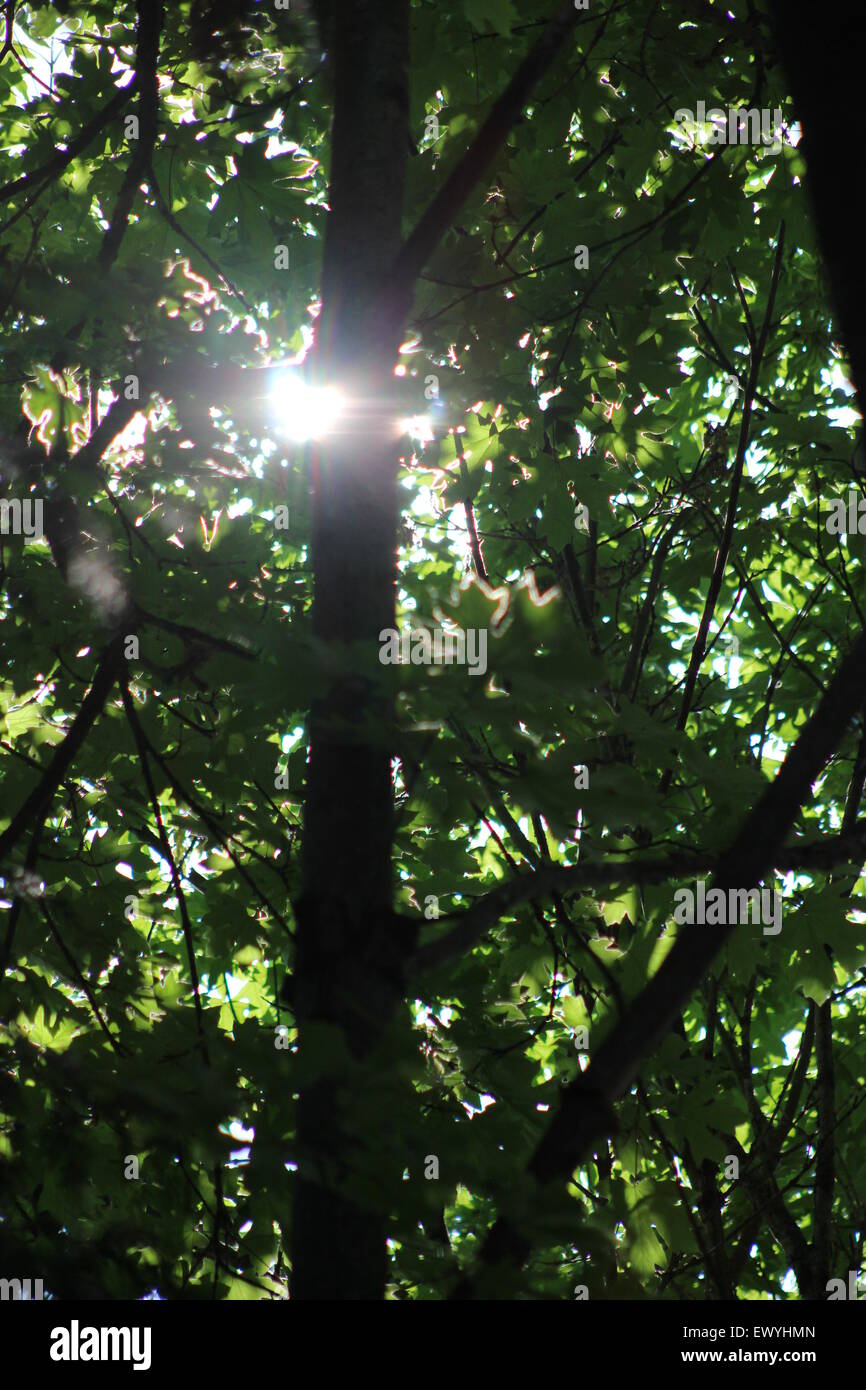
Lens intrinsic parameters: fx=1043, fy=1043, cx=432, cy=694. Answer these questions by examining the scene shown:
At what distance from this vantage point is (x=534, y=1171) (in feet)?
4.61

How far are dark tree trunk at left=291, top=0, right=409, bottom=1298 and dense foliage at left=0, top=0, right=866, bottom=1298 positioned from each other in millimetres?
41

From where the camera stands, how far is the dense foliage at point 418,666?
1.75m

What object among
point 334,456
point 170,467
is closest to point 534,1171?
point 334,456

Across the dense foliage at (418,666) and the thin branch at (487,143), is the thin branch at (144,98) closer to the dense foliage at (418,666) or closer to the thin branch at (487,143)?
the dense foliage at (418,666)

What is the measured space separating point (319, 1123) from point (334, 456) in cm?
110

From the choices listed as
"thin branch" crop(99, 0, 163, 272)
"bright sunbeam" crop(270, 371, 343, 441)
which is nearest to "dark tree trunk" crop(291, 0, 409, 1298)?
"bright sunbeam" crop(270, 371, 343, 441)

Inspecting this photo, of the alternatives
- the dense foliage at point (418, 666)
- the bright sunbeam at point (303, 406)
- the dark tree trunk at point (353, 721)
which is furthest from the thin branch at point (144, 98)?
the dark tree trunk at point (353, 721)

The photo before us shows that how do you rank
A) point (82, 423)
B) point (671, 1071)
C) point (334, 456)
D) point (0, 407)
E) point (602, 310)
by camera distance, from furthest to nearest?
point (602, 310) → point (0, 407) → point (82, 423) → point (671, 1071) → point (334, 456)

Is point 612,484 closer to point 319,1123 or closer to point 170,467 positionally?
point 170,467

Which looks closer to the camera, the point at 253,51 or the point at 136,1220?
the point at 136,1220

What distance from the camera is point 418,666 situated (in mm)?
1535

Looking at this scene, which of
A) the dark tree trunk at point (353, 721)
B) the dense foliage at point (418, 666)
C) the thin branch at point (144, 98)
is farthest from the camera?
the thin branch at point (144, 98)

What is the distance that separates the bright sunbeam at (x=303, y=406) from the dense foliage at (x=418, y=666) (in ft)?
0.17

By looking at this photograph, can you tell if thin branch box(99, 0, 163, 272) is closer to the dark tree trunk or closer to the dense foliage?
the dense foliage
